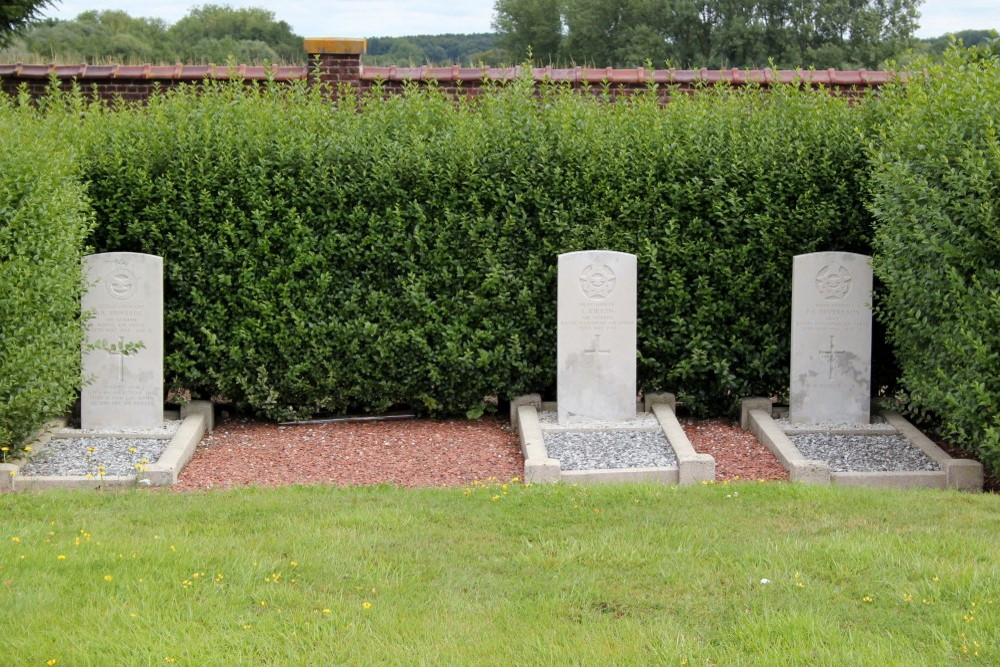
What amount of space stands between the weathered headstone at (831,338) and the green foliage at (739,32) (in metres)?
32.6

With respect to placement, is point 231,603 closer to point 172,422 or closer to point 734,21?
point 172,422

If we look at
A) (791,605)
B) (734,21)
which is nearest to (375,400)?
(791,605)

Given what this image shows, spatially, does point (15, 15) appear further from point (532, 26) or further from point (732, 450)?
point (532, 26)

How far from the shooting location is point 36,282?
7.46 meters

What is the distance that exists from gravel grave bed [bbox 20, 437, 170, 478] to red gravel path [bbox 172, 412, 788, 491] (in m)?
0.35

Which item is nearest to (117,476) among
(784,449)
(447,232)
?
(447,232)

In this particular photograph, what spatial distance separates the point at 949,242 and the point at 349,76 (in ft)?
25.8

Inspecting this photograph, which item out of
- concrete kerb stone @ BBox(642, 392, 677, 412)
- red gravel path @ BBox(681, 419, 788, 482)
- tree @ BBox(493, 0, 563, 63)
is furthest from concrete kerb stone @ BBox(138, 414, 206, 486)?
tree @ BBox(493, 0, 563, 63)

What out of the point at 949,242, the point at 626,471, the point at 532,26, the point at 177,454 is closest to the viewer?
the point at 949,242

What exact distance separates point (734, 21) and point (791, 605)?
41.6 m

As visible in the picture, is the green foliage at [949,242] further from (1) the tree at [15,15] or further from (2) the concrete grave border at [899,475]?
(1) the tree at [15,15]

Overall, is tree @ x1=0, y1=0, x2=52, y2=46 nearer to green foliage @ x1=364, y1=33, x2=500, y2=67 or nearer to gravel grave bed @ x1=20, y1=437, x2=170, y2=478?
gravel grave bed @ x1=20, y1=437, x2=170, y2=478

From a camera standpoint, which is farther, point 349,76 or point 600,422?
point 349,76

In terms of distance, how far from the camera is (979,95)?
7.26 meters
